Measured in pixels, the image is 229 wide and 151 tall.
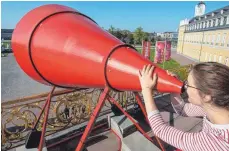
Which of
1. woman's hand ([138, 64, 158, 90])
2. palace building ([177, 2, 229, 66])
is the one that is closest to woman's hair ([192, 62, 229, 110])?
woman's hand ([138, 64, 158, 90])

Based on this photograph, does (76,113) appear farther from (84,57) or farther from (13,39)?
(84,57)

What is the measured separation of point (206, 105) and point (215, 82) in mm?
252

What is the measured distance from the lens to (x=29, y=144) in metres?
3.62

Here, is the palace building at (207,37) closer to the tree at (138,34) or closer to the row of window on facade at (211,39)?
the row of window on facade at (211,39)

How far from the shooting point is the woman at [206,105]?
1.36 meters

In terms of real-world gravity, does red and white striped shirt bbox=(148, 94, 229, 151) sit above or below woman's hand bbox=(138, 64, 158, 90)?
below

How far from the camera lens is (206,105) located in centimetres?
150

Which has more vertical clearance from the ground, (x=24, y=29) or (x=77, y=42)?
(x=24, y=29)

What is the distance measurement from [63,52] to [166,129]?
1.40 metres

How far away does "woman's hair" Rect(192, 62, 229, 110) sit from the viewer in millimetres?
1349

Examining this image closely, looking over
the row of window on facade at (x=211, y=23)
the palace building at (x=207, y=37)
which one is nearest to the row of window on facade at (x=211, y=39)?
the palace building at (x=207, y=37)

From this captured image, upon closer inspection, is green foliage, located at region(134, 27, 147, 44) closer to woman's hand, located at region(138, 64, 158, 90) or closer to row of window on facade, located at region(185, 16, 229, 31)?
row of window on facade, located at region(185, 16, 229, 31)

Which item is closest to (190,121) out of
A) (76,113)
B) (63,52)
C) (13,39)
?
(76,113)

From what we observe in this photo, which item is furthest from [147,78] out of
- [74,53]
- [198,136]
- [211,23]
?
[211,23]
